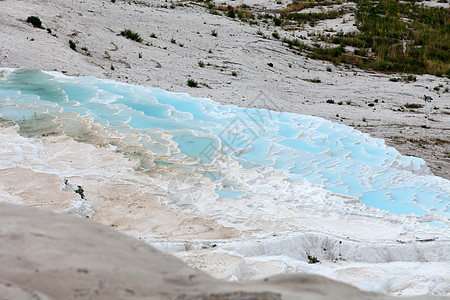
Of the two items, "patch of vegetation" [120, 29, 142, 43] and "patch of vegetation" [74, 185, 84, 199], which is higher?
"patch of vegetation" [120, 29, 142, 43]

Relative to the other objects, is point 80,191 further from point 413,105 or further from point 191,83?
point 413,105

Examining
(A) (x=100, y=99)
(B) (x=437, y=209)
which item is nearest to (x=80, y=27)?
(A) (x=100, y=99)

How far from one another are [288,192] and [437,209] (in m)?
2.29

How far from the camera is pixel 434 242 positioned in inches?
212

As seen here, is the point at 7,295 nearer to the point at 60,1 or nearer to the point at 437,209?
the point at 437,209

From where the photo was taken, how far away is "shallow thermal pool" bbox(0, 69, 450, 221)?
23.3 ft

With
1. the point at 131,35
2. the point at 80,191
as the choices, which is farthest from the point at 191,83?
the point at 80,191

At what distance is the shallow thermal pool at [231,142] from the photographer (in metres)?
7.09

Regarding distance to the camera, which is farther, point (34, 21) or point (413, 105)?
point (34, 21)

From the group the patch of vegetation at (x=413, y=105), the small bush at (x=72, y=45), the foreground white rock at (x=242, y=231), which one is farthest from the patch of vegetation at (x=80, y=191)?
the patch of vegetation at (x=413, y=105)

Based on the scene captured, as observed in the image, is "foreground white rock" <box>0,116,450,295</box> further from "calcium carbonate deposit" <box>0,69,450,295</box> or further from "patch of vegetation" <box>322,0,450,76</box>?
"patch of vegetation" <box>322,0,450,76</box>

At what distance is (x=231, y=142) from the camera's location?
8445mm

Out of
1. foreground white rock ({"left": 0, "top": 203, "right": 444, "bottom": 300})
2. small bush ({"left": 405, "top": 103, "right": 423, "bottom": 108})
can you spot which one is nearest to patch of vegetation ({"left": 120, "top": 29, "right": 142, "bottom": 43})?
small bush ({"left": 405, "top": 103, "right": 423, "bottom": 108})

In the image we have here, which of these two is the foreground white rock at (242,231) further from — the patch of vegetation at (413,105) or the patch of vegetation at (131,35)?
the patch of vegetation at (131,35)
